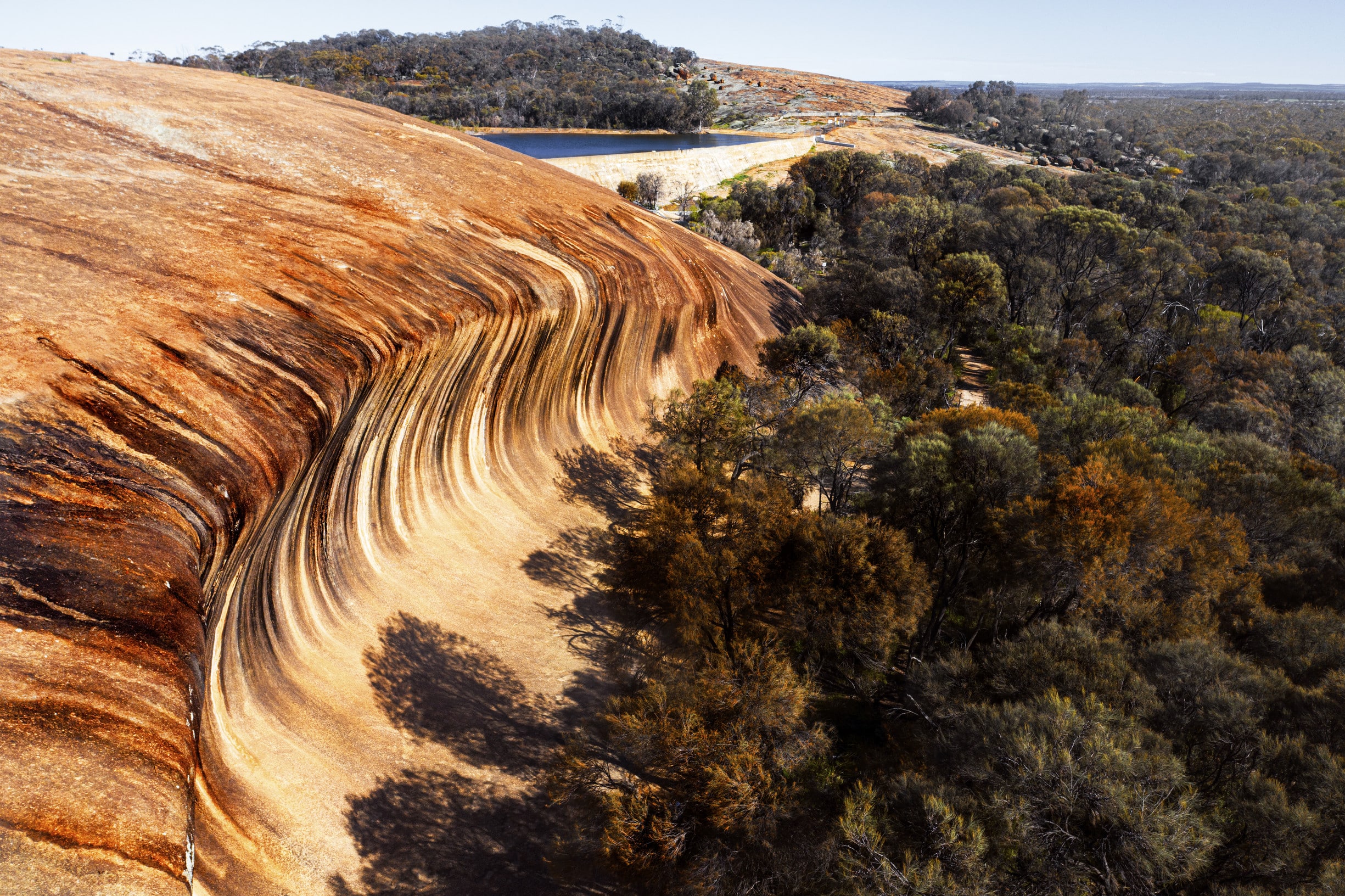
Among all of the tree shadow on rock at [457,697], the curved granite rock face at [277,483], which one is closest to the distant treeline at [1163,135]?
the curved granite rock face at [277,483]

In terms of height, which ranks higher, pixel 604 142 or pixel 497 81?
pixel 497 81

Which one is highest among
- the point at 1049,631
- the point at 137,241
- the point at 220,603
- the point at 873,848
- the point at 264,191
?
the point at 264,191

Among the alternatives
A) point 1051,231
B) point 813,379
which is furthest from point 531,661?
point 1051,231

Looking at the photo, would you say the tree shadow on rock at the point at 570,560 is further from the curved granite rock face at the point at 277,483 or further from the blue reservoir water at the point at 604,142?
the blue reservoir water at the point at 604,142

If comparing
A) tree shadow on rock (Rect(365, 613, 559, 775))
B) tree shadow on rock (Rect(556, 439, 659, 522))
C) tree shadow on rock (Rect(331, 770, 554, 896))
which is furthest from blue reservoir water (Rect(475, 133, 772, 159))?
tree shadow on rock (Rect(331, 770, 554, 896))

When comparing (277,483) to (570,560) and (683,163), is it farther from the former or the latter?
(683,163)

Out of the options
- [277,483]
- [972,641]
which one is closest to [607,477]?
[277,483]

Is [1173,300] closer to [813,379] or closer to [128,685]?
[813,379]
